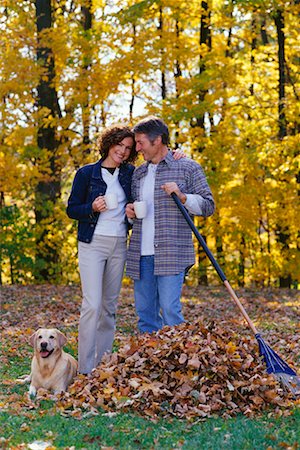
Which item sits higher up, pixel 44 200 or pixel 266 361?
pixel 44 200

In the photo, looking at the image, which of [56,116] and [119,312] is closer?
[119,312]

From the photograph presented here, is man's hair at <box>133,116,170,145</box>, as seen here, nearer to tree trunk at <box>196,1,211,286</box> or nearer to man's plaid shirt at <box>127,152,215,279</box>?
man's plaid shirt at <box>127,152,215,279</box>

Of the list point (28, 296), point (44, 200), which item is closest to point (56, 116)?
point (44, 200)

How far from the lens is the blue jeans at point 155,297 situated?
19.4ft

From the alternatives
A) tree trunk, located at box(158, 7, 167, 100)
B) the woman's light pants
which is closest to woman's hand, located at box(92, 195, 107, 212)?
the woman's light pants

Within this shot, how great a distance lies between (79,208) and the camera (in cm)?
599

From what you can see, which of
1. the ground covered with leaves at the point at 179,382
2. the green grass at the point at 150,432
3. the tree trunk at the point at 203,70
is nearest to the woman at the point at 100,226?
the ground covered with leaves at the point at 179,382

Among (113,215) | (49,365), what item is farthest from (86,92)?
(49,365)

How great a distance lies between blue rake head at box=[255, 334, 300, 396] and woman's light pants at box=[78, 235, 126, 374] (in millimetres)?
1281

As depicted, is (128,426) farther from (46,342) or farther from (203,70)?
(203,70)

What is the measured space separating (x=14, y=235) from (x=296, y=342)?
27.2 ft

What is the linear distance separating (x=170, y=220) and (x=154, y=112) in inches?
330

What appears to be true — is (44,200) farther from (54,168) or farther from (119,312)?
(119,312)

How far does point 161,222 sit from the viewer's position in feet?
19.5
